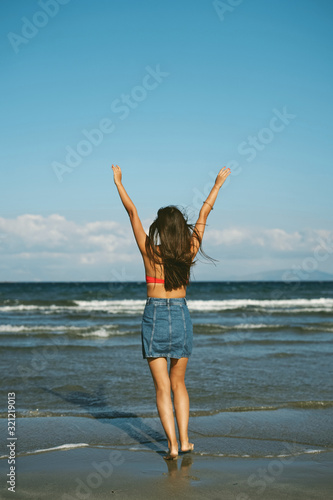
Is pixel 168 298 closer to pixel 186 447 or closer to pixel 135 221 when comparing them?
pixel 135 221

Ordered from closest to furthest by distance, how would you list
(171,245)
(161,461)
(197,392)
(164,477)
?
1. (164,477)
2. (171,245)
3. (161,461)
4. (197,392)

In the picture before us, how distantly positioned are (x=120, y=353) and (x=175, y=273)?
23.6 ft

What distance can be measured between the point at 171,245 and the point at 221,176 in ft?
2.76

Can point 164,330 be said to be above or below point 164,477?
above

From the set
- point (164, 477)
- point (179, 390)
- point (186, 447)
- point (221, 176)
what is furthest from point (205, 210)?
point (164, 477)

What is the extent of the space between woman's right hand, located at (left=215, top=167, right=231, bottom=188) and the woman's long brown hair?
52cm

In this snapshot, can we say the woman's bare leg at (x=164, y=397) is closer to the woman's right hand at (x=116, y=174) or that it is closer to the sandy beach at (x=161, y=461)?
the sandy beach at (x=161, y=461)

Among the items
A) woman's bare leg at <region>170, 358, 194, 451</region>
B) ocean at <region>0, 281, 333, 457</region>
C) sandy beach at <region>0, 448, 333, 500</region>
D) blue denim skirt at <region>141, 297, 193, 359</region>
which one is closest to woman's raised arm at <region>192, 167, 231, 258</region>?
blue denim skirt at <region>141, 297, 193, 359</region>

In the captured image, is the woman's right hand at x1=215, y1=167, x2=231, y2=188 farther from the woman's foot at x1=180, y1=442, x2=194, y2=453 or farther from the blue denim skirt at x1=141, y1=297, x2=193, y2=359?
the woman's foot at x1=180, y1=442, x2=194, y2=453

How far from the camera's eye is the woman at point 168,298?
3.61 meters

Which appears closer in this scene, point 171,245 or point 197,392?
point 171,245

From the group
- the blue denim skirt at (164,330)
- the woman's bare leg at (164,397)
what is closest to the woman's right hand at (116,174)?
the blue denim skirt at (164,330)

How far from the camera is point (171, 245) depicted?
3607 mm

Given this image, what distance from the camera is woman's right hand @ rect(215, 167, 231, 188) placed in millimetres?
3967
